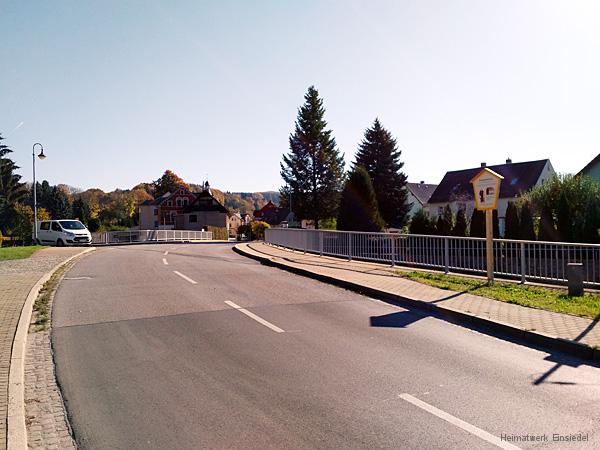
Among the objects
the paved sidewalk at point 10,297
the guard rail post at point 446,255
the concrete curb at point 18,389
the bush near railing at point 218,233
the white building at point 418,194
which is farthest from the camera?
the white building at point 418,194

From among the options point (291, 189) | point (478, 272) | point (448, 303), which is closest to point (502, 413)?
point (448, 303)

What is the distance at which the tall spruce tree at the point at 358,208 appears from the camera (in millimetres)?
29266

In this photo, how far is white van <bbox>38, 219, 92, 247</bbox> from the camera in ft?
121

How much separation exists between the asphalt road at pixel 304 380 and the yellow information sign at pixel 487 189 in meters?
4.07

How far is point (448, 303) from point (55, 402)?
7077 mm

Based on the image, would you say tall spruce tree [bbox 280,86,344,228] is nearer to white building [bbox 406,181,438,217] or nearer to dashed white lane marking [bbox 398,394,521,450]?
white building [bbox 406,181,438,217]

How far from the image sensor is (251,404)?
202 inches

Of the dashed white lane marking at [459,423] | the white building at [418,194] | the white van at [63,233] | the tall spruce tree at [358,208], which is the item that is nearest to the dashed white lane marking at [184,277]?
the dashed white lane marking at [459,423]

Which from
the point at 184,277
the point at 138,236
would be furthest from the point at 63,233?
the point at 184,277

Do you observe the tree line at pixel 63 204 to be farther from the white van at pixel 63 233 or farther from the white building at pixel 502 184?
the white building at pixel 502 184

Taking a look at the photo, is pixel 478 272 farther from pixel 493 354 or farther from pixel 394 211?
pixel 394 211

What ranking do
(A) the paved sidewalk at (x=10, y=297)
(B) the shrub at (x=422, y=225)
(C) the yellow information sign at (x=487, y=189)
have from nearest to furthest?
(A) the paved sidewalk at (x=10, y=297), (C) the yellow information sign at (x=487, y=189), (B) the shrub at (x=422, y=225)

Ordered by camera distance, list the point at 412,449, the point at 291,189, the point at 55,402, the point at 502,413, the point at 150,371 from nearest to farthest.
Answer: the point at 412,449
the point at 502,413
the point at 55,402
the point at 150,371
the point at 291,189

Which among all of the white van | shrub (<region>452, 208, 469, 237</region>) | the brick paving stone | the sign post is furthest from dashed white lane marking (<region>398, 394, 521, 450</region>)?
the white van
